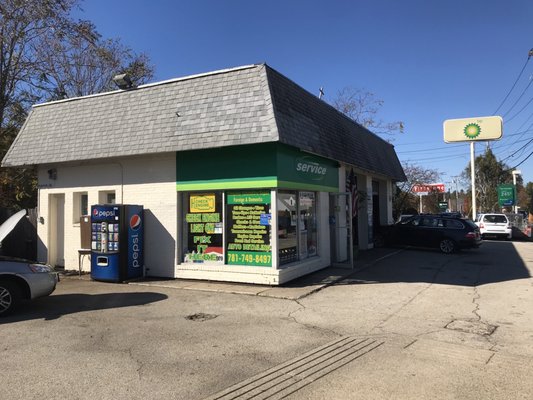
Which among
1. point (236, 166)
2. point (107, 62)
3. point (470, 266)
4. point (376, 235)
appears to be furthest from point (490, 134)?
point (236, 166)

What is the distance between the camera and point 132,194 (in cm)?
1235

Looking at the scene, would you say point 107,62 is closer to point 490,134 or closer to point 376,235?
point 376,235

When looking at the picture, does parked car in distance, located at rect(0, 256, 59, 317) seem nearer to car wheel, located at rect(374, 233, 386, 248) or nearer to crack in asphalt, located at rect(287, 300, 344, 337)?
crack in asphalt, located at rect(287, 300, 344, 337)

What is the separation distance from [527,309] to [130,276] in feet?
29.9

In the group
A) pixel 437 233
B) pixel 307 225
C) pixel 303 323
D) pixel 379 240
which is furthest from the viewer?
pixel 379 240

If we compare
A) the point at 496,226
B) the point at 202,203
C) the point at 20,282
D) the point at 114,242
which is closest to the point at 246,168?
the point at 202,203

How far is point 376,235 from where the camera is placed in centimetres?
2025

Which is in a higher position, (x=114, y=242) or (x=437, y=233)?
(x=114, y=242)

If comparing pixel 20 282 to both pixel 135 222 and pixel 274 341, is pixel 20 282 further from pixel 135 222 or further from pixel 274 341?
pixel 274 341

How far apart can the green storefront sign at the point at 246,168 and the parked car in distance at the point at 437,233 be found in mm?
8286

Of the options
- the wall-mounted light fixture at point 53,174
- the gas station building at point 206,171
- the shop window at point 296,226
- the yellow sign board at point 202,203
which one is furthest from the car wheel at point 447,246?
the wall-mounted light fixture at point 53,174

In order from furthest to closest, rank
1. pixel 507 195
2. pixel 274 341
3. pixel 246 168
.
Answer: pixel 507 195, pixel 246 168, pixel 274 341

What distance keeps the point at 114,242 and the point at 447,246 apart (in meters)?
12.9

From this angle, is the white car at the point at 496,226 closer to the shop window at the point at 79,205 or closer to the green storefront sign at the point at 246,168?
the green storefront sign at the point at 246,168
